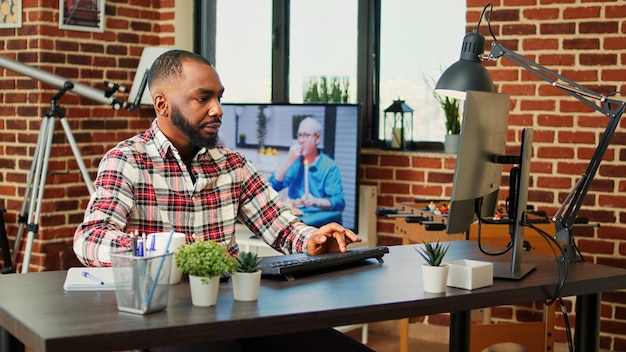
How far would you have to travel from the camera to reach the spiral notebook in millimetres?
2082

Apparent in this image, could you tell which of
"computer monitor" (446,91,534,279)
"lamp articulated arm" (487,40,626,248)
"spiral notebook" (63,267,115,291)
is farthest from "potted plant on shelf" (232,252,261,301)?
"lamp articulated arm" (487,40,626,248)

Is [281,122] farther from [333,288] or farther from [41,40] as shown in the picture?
[333,288]

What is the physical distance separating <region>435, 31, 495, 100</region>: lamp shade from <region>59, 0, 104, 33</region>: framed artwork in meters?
2.86

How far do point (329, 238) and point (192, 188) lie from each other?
444mm

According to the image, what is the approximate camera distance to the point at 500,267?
8.07 ft

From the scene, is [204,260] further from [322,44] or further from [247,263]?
[322,44]

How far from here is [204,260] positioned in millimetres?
1931

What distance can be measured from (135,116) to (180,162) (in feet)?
9.14

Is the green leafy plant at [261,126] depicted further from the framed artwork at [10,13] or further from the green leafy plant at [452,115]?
the framed artwork at [10,13]

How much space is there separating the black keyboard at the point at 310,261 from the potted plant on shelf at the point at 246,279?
23 centimetres

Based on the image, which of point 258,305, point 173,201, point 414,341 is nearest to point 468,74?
point 173,201

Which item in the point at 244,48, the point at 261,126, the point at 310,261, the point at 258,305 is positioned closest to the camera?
the point at 258,305

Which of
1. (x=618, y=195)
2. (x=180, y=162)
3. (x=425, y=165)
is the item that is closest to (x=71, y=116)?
(x=425, y=165)

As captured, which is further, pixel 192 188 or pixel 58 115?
pixel 58 115
